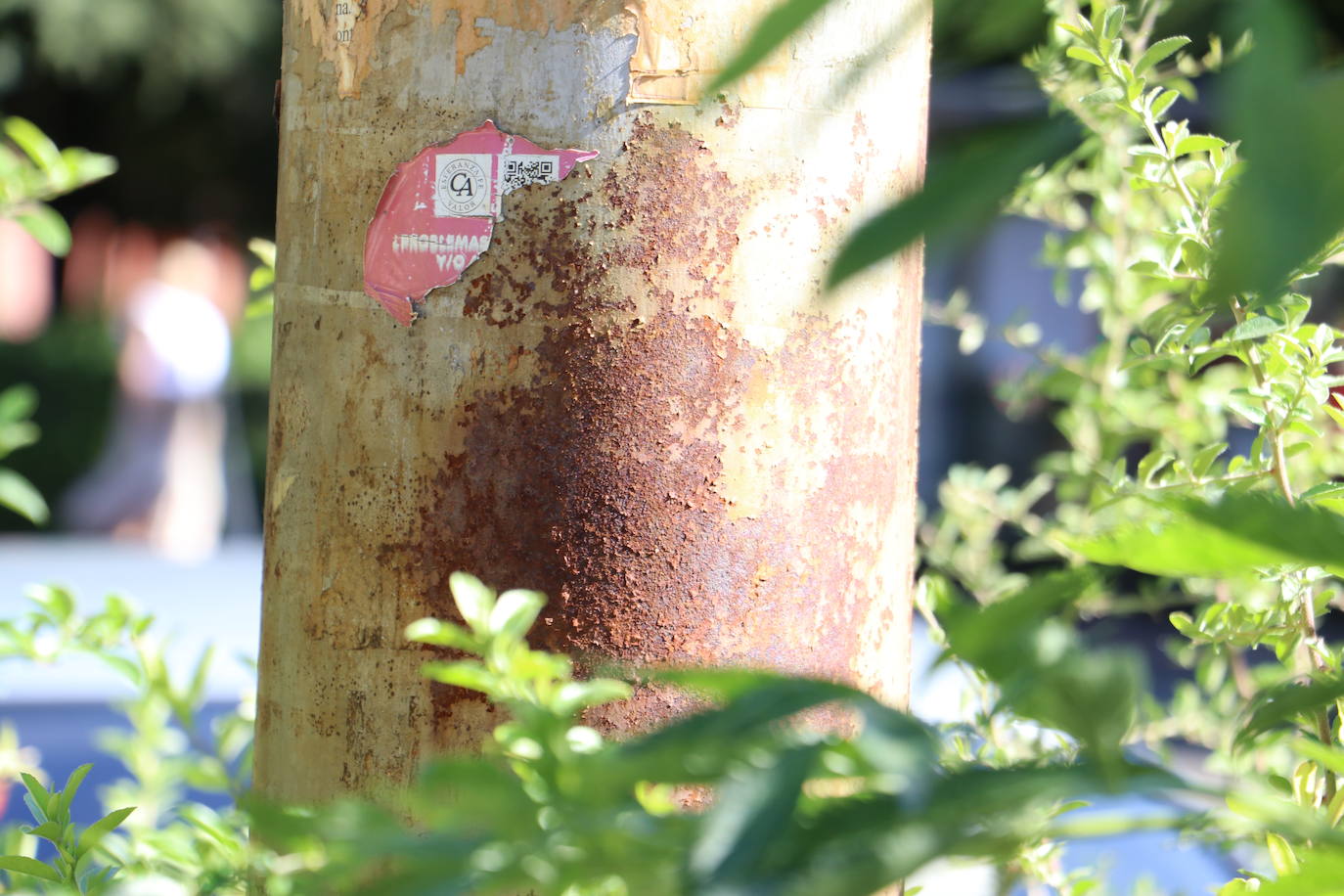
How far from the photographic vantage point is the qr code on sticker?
1207 millimetres

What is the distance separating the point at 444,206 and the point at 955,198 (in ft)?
2.64

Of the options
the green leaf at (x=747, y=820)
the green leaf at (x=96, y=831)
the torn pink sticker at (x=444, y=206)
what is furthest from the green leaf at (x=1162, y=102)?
the green leaf at (x=96, y=831)

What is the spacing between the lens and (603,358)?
3.96 feet

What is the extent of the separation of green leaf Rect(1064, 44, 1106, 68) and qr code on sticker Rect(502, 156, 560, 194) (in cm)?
62

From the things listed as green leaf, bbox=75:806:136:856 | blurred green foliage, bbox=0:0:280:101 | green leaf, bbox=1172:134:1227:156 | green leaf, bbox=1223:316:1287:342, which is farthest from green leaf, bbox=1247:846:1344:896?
blurred green foliage, bbox=0:0:280:101

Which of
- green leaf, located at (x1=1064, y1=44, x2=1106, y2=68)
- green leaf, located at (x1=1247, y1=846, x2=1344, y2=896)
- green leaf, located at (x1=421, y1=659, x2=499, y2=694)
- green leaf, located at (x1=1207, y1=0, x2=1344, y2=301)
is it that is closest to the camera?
green leaf, located at (x1=1207, y1=0, x2=1344, y2=301)

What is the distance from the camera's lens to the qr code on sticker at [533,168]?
1.21 m

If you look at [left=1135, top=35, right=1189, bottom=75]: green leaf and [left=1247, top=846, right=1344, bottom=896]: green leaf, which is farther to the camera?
[left=1135, top=35, right=1189, bottom=75]: green leaf

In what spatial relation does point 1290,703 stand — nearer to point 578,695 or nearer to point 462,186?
point 578,695

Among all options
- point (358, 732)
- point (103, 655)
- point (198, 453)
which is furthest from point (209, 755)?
point (198, 453)

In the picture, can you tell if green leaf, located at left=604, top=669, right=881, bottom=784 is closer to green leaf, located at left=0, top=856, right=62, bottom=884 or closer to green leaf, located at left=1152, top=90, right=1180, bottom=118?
green leaf, located at left=0, top=856, right=62, bottom=884

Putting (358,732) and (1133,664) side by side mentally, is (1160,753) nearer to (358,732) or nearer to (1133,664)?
(358,732)

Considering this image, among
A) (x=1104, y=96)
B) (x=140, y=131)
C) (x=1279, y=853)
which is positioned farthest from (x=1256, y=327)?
(x=140, y=131)

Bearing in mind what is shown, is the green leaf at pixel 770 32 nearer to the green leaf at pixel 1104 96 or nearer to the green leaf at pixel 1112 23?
the green leaf at pixel 1112 23
